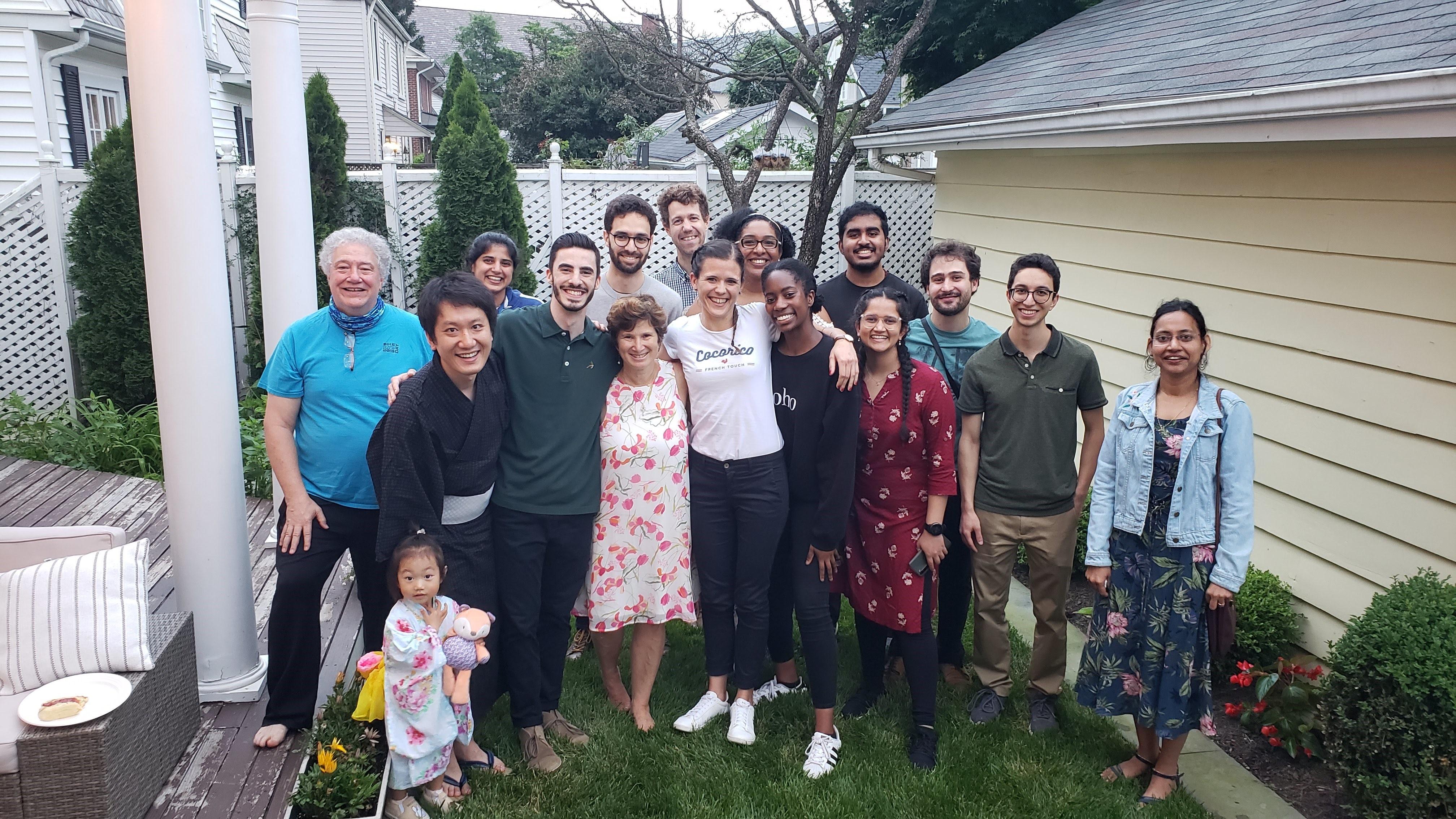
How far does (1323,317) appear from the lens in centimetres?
391

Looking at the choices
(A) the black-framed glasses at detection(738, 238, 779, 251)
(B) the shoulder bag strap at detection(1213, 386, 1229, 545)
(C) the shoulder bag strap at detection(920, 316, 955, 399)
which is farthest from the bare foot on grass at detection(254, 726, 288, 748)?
(B) the shoulder bag strap at detection(1213, 386, 1229, 545)

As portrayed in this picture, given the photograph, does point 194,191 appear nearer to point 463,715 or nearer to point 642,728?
point 463,715

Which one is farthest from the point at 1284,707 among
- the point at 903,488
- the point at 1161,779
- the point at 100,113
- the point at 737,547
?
the point at 100,113

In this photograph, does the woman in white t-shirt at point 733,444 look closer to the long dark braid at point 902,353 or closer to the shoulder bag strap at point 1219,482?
the long dark braid at point 902,353

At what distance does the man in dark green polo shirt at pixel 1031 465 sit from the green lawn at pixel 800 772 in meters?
0.18

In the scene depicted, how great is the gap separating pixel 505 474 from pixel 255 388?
5898 mm

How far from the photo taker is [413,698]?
290cm

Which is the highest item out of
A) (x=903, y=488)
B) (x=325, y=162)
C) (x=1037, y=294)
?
(x=325, y=162)

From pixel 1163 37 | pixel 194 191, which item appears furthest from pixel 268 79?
pixel 1163 37

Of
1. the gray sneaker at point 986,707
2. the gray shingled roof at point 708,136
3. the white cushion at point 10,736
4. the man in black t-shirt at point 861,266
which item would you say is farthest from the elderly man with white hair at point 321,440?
the gray shingled roof at point 708,136

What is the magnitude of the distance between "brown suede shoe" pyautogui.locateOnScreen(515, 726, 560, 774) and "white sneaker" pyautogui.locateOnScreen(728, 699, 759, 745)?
0.65 metres

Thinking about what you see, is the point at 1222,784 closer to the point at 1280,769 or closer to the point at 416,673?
the point at 1280,769

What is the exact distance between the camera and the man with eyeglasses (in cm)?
383

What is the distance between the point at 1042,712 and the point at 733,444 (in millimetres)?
1674
